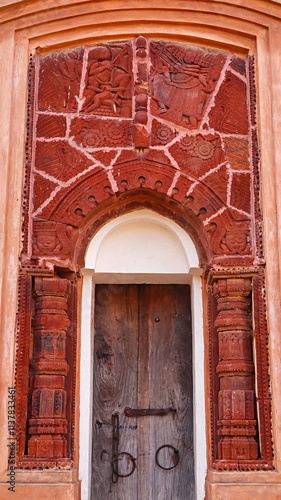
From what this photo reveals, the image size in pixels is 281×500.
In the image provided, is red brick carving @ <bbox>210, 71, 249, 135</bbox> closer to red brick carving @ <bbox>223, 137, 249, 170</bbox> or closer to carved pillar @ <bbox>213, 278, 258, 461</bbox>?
red brick carving @ <bbox>223, 137, 249, 170</bbox>

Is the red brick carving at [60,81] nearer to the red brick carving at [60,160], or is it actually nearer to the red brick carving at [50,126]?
the red brick carving at [50,126]

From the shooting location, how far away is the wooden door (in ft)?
23.5

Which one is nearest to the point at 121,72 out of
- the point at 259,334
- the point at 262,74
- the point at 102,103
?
the point at 102,103

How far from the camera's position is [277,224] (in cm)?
702

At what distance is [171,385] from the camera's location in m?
7.36

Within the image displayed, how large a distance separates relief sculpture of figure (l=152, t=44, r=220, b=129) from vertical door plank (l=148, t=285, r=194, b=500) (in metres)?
1.67

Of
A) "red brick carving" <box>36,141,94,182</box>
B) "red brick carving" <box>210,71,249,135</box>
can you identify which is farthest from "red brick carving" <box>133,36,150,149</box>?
"red brick carving" <box>210,71,249,135</box>

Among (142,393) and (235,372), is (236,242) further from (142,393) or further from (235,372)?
(142,393)

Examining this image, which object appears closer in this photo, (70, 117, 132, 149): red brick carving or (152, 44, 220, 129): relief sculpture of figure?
(70, 117, 132, 149): red brick carving

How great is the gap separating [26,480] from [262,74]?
4.25m

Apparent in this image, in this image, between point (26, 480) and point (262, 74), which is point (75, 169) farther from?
point (26, 480)

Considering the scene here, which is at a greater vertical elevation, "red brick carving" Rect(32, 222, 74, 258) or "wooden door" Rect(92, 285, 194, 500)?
"red brick carving" Rect(32, 222, 74, 258)
